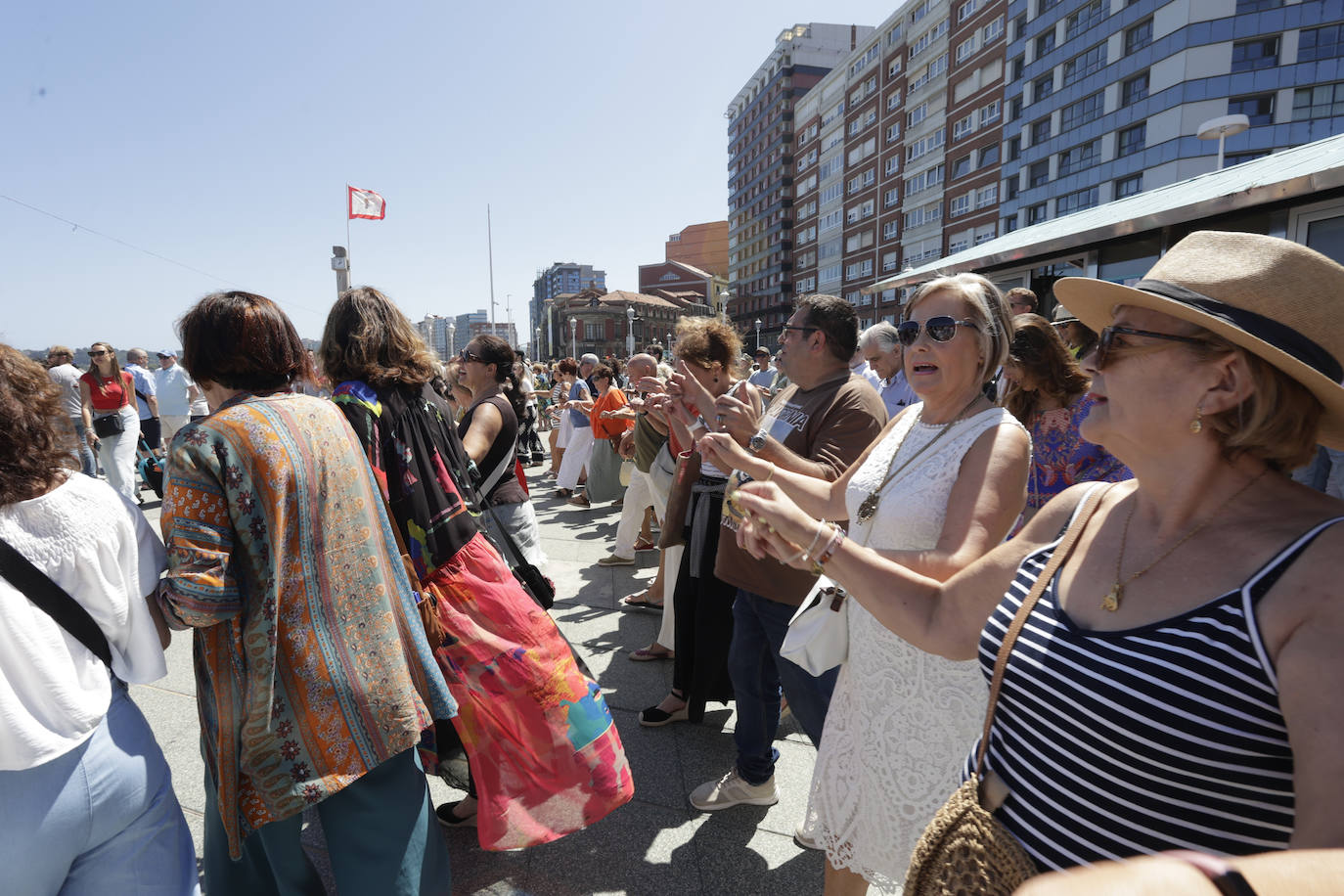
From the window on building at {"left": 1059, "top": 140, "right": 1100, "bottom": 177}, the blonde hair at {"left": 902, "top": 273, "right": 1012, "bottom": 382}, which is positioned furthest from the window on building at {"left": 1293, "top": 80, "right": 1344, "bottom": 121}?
the blonde hair at {"left": 902, "top": 273, "right": 1012, "bottom": 382}

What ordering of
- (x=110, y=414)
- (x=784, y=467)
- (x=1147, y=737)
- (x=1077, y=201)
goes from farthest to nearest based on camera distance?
(x=1077, y=201), (x=110, y=414), (x=784, y=467), (x=1147, y=737)

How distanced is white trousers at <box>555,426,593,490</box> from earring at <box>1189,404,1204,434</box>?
25.3ft

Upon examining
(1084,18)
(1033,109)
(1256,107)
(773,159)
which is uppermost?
(773,159)

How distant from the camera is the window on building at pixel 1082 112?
33.4 metres

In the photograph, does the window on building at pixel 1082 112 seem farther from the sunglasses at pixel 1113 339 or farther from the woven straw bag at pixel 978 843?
the woven straw bag at pixel 978 843

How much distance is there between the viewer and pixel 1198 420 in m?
1.03

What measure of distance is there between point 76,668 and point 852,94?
221 feet

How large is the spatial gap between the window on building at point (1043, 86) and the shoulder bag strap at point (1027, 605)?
44.6 m

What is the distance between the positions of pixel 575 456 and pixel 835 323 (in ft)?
21.1

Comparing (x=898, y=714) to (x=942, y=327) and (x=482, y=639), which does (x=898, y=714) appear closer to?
(x=942, y=327)

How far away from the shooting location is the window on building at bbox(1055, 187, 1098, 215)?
33969mm

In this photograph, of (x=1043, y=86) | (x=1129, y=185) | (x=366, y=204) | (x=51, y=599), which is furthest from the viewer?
(x=1043, y=86)

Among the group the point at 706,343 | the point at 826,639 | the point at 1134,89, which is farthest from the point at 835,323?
the point at 1134,89

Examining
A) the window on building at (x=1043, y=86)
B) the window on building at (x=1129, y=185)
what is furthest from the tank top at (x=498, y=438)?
the window on building at (x=1043, y=86)
